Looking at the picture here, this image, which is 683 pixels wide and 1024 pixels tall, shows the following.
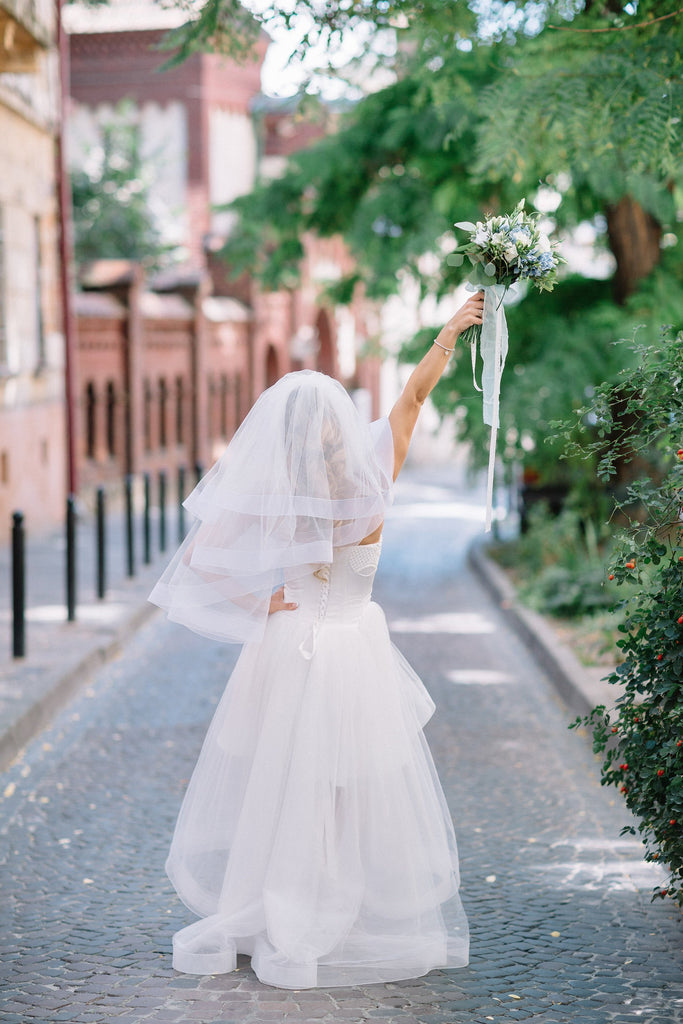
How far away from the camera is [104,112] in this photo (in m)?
32.5

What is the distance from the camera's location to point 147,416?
25000 millimetres

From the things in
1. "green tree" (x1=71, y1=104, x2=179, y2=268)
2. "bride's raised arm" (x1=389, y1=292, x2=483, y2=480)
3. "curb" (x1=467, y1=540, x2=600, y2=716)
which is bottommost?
"curb" (x1=467, y1=540, x2=600, y2=716)

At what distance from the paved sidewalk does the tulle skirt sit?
271cm

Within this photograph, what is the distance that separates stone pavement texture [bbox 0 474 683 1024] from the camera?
12.9 ft

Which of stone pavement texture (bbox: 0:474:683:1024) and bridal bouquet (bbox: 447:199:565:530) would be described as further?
bridal bouquet (bbox: 447:199:565:530)

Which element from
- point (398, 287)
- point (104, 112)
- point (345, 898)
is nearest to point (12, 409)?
point (398, 287)

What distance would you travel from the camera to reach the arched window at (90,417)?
22266 mm

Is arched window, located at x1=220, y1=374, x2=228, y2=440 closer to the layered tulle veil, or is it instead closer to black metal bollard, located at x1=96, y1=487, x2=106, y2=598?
black metal bollard, located at x1=96, y1=487, x2=106, y2=598

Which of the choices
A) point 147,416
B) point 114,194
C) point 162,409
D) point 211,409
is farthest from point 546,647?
point 211,409

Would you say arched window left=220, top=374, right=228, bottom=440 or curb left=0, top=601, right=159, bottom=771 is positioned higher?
arched window left=220, top=374, right=228, bottom=440

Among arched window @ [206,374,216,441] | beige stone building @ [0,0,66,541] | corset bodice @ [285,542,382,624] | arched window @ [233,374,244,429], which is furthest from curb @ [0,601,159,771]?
arched window @ [233,374,244,429]

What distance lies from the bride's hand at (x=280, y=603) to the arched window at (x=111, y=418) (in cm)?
1900

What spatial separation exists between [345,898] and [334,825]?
0.23m

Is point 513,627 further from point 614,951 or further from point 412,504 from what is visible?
point 412,504
